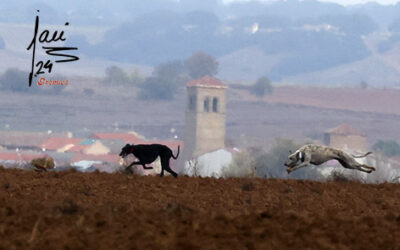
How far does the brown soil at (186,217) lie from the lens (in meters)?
10.1

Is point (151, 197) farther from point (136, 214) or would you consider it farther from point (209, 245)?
point (209, 245)

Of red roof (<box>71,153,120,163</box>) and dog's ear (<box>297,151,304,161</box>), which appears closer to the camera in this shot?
dog's ear (<box>297,151,304,161</box>)

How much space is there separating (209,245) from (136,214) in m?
2.06

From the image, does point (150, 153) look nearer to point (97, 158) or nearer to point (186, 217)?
point (186, 217)

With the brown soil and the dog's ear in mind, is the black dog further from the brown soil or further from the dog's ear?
the dog's ear

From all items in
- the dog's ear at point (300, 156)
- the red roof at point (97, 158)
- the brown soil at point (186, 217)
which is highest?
the dog's ear at point (300, 156)

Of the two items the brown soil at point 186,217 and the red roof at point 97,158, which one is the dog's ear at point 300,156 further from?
the red roof at point 97,158

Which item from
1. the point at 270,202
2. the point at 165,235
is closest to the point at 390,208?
the point at 270,202

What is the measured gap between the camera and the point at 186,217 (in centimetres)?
1127

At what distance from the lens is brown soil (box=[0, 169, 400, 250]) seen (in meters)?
10.1

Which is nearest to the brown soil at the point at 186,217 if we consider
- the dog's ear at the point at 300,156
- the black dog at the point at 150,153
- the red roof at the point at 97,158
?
the black dog at the point at 150,153

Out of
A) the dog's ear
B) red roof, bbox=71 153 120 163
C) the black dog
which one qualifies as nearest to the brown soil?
the black dog

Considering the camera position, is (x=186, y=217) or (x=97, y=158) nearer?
(x=186, y=217)

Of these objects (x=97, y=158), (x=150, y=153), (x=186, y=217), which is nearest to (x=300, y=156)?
(x=150, y=153)
